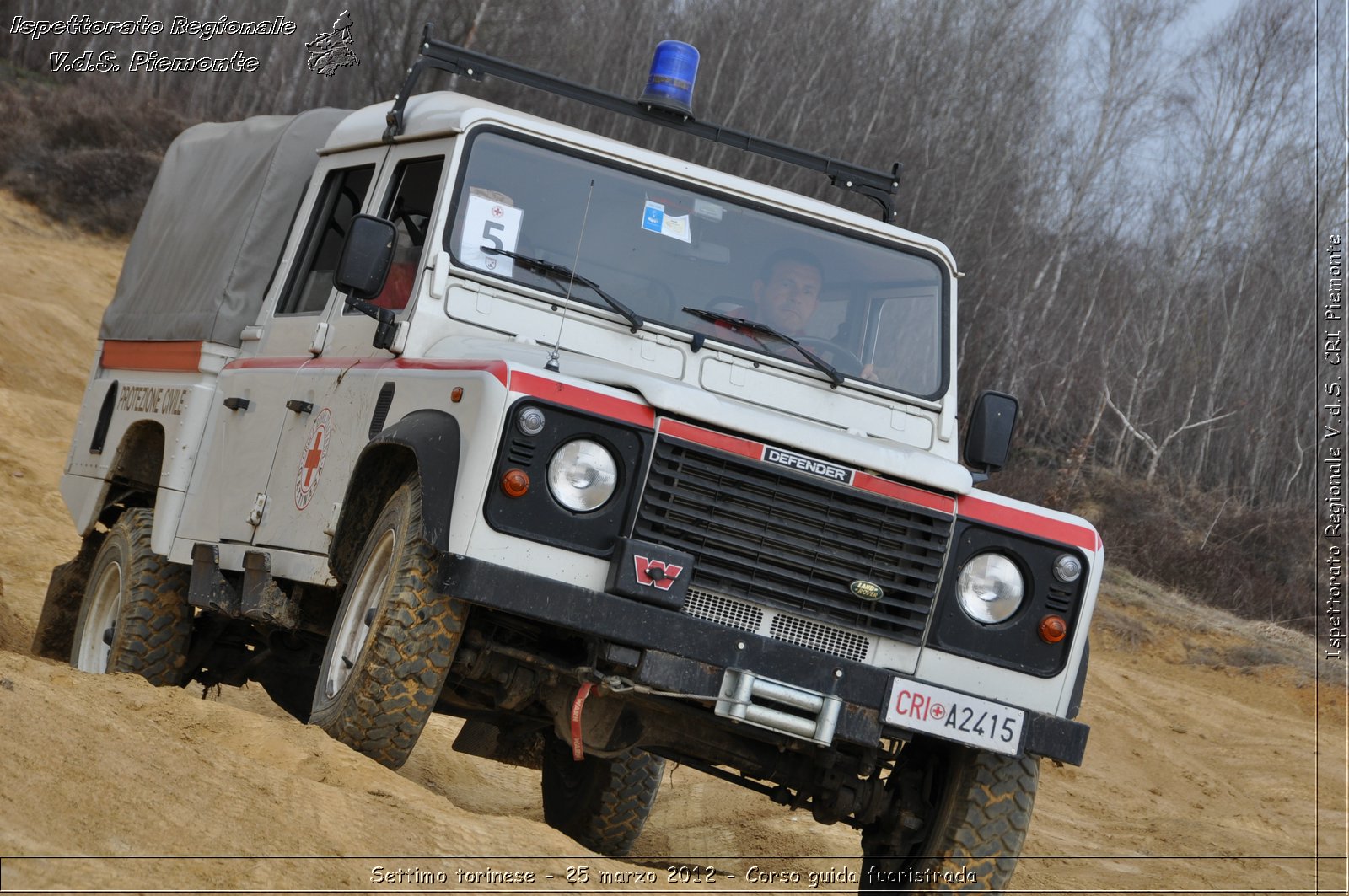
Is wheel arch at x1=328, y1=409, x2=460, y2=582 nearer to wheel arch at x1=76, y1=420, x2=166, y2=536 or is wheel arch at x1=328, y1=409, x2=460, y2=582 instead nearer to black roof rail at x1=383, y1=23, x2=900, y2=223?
black roof rail at x1=383, y1=23, x2=900, y2=223

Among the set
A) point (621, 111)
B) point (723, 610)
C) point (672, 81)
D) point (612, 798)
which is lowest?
point (612, 798)

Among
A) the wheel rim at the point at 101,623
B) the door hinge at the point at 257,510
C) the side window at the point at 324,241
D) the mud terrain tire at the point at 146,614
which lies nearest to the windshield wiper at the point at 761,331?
the side window at the point at 324,241

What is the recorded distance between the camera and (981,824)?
4941mm

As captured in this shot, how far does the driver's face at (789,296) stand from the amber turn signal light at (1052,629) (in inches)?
61.2

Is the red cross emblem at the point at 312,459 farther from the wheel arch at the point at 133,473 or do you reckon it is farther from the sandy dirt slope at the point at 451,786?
the wheel arch at the point at 133,473

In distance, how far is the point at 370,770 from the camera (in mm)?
4574

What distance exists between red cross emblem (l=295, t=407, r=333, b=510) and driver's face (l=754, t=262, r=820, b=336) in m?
1.62

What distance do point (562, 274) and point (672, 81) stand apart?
5.15 ft

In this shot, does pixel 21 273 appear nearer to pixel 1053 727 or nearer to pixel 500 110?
pixel 500 110

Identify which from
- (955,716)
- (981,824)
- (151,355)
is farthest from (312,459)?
(981,824)

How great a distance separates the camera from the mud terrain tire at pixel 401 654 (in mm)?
4547

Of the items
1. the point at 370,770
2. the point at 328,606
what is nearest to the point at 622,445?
the point at 370,770

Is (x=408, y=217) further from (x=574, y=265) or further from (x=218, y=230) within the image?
(x=218, y=230)

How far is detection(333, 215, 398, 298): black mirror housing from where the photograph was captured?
5309mm
